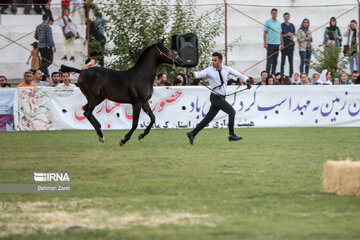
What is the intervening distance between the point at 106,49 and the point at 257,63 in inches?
200

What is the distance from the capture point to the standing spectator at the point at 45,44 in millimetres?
26188

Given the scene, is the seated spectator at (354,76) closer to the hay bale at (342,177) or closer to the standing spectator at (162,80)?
the standing spectator at (162,80)

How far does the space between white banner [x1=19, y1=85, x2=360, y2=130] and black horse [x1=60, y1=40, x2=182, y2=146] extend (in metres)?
3.90

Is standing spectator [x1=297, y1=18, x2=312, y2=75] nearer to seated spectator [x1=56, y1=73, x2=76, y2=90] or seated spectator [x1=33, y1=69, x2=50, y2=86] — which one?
seated spectator [x1=56, y1=73, x2=76, y2=90]

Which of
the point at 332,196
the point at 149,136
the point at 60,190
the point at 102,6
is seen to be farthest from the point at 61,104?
the point at 332,196

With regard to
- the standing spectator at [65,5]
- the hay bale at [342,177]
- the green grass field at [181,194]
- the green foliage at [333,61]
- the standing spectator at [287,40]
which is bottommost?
the green grass field at [181,194]

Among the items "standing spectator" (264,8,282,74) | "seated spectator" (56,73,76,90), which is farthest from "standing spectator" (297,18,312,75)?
"seated spectator" (56,73,76,90)

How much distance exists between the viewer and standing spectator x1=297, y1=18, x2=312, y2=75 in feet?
89.4

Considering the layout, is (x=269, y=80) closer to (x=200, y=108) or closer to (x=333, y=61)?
A: (x=200, y=108)

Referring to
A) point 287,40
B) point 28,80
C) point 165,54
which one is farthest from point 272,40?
point 165,54

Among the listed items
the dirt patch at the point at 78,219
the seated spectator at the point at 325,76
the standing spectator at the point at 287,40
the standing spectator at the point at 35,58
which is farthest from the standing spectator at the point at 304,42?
the dirt patch at the point at 78,219

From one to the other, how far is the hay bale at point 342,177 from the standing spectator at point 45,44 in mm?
17994

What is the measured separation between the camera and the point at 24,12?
30.2 meters

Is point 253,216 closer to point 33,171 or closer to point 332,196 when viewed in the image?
point 332,196
